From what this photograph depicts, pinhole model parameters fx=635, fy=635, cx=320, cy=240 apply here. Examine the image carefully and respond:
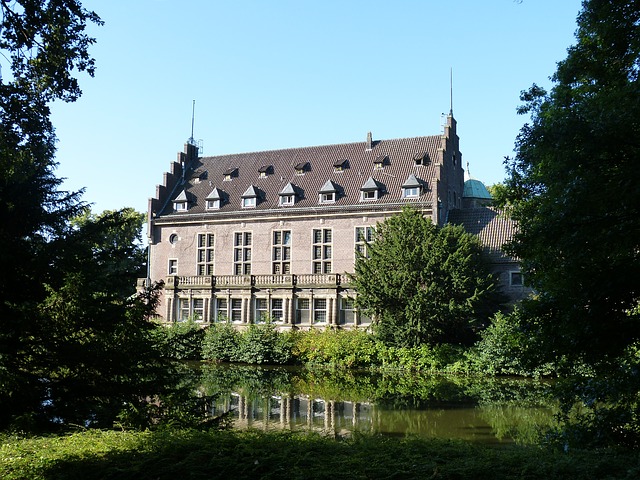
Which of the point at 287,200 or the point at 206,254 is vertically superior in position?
the point at 287,200

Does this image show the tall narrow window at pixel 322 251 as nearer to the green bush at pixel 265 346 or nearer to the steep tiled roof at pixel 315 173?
the steep tiled roof at pixel 315 173

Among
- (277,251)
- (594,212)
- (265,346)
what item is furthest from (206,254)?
(594,212)

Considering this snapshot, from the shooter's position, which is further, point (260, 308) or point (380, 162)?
point (380, 162)

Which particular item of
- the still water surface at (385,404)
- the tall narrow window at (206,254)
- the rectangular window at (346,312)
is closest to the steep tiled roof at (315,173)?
the tall narrow window at (206,254)

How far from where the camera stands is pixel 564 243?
8453 mm

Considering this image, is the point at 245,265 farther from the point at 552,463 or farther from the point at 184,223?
the point at 552,463

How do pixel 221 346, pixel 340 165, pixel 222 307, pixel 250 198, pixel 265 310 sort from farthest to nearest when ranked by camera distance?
pixel 250 198, pixel 340 165, pixel 222 307, pixel 265 310, pixel 221 346

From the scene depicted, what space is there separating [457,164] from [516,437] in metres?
26.9

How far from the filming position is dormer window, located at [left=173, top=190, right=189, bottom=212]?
41.6 m

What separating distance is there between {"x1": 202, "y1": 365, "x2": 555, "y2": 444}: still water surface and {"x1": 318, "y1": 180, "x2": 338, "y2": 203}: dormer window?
12428mm

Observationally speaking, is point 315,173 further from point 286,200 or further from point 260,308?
point 260,308

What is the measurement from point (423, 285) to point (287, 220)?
1169cm

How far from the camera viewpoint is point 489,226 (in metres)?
34.5

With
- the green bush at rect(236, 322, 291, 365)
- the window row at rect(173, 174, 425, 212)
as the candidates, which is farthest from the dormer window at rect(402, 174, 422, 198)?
the green bush at rect(236, 322, 291, 365)
